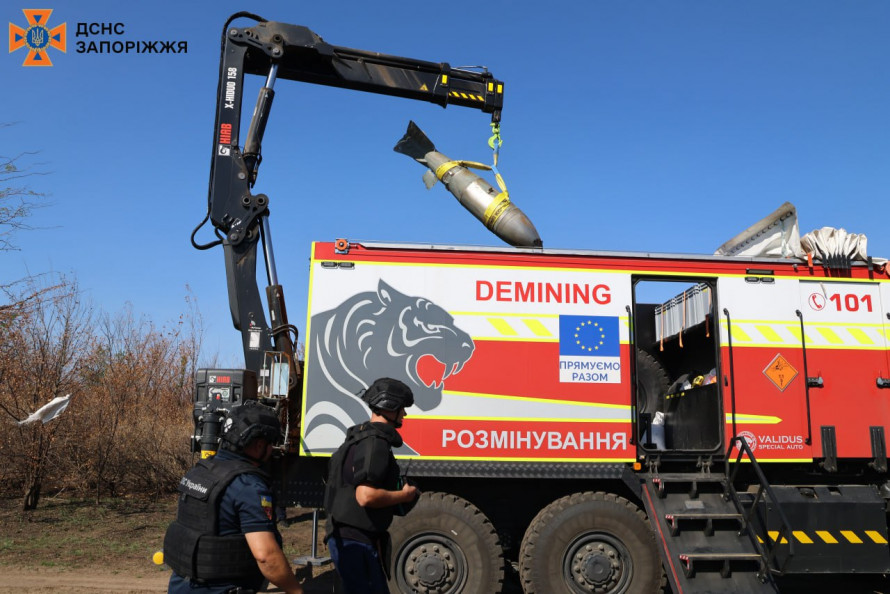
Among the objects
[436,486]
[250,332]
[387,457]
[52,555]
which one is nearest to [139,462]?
[52,555]

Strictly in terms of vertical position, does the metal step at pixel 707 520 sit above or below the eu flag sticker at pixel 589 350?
below

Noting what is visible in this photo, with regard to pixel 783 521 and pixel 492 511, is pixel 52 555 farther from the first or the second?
pixel 783 521

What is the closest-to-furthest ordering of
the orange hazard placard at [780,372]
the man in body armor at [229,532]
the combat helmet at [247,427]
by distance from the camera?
the man in body armor at [229,532] → the combat helmet at [247,427] → the orange hazard placard at [780,372]

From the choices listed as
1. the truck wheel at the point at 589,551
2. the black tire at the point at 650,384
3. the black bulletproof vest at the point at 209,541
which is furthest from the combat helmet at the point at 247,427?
the black tire at the point at 650,384

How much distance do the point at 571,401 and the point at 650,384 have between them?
2425 mm

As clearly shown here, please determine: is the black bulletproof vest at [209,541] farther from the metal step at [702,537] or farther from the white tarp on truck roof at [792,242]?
the white tarp on truck roof at [792,242]

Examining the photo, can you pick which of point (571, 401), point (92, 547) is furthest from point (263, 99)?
point (92, 547)

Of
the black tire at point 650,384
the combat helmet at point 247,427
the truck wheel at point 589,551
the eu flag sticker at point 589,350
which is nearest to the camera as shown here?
the combat helmet at point 247,427

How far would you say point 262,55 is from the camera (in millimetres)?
8281

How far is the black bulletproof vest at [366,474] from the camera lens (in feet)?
13.8

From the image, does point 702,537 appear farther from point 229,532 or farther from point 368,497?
point 229,532

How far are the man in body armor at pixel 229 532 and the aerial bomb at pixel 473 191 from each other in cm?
557

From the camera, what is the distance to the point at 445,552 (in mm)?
6770

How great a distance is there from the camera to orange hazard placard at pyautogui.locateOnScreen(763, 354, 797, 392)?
736 cm
